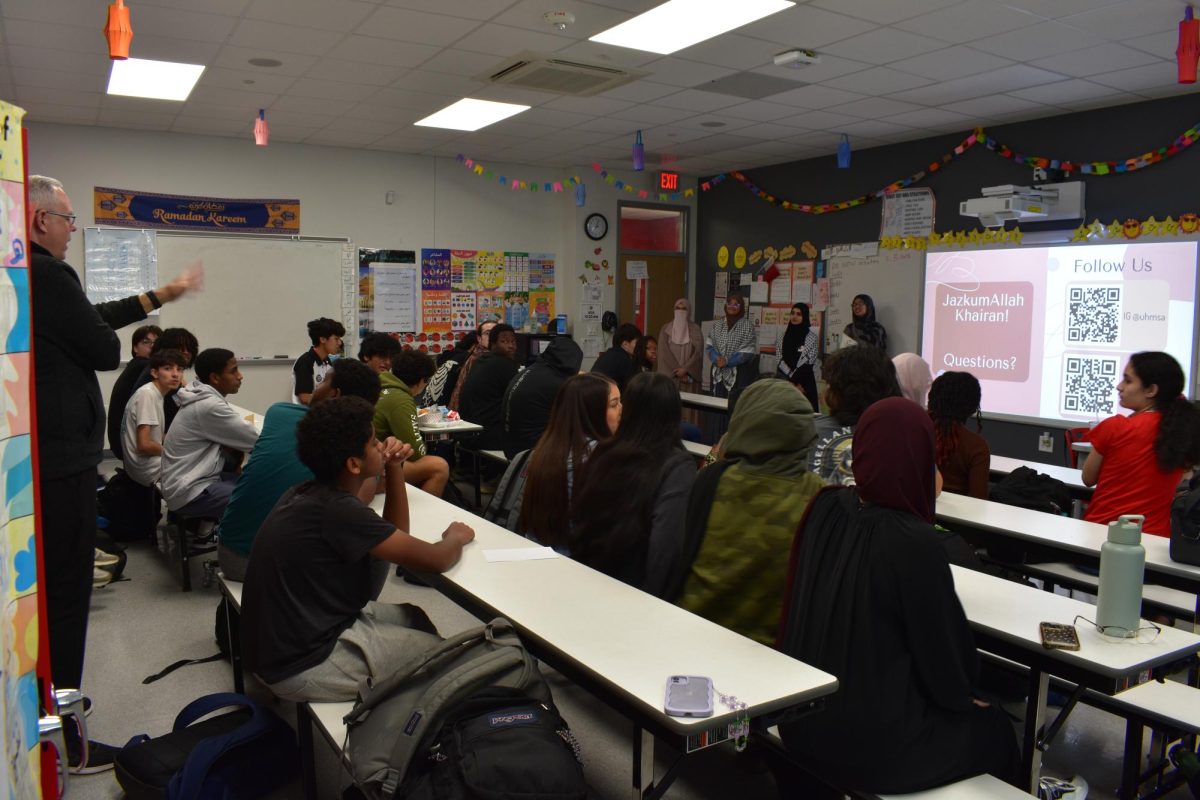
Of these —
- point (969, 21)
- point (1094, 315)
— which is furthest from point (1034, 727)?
point (1094, 315)

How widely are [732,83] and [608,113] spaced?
119 centimetres

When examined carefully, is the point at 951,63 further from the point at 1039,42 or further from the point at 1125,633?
the point at 1125,633

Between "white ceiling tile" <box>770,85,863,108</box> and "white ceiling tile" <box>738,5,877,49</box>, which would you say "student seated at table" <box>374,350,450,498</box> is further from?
"white ceiling tile" <box>770,85,863,108</box>

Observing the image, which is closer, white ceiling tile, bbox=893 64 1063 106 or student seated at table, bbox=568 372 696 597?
student seated at table, bbox=568 372 696 597

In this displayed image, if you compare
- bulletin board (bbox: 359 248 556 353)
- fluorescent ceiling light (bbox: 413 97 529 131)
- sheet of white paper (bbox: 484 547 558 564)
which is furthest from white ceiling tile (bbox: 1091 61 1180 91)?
bulletin board (bbox: 359 248 556 353)

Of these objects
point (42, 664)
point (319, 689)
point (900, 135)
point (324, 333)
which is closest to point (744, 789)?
point (319, 689)

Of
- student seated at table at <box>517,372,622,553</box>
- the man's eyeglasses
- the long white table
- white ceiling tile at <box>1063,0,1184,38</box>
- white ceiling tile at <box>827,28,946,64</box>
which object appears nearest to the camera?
the long white table

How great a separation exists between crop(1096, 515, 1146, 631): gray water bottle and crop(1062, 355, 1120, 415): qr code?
4.81 metres

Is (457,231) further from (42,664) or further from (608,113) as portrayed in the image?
(42,664)

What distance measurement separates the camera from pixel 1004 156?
22.2ft

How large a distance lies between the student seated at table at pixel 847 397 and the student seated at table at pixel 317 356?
12.6 feet

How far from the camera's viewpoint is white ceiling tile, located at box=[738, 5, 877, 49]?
4.34 m

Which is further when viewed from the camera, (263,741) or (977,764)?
(263,741)

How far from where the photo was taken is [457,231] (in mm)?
8812
